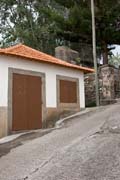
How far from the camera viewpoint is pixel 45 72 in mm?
16188

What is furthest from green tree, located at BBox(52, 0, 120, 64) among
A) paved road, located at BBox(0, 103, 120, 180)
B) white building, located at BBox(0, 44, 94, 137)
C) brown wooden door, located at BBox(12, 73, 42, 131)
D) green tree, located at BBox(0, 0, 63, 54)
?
paved road, located at BBox(0, 103, 120, 180)

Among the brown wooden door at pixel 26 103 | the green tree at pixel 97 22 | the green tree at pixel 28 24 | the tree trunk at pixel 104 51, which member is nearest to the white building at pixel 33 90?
the brown wooden door at pixel 26 103

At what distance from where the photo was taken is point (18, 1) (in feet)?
106

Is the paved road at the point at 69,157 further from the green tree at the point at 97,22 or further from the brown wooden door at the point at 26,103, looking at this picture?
the green tree at the point at 97,22

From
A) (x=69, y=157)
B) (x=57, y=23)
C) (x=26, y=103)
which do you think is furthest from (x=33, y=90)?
(x=57, y=23)

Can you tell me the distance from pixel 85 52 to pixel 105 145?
741 inches

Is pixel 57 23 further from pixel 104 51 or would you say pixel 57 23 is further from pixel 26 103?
pixel 26 103

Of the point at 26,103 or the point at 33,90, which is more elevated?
the point at 33,90

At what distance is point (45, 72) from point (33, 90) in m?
1.19

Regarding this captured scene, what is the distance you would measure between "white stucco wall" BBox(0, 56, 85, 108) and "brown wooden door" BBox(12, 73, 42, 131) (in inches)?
16.5

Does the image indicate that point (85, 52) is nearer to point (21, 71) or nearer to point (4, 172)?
point (21, 71)

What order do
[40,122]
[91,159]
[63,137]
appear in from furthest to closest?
1. [40,122]
2. [63,137]
3. [91,159]

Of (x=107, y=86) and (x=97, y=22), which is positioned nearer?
(x=107, y=86)

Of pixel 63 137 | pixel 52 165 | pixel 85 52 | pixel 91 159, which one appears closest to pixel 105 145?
pixel 91 159
